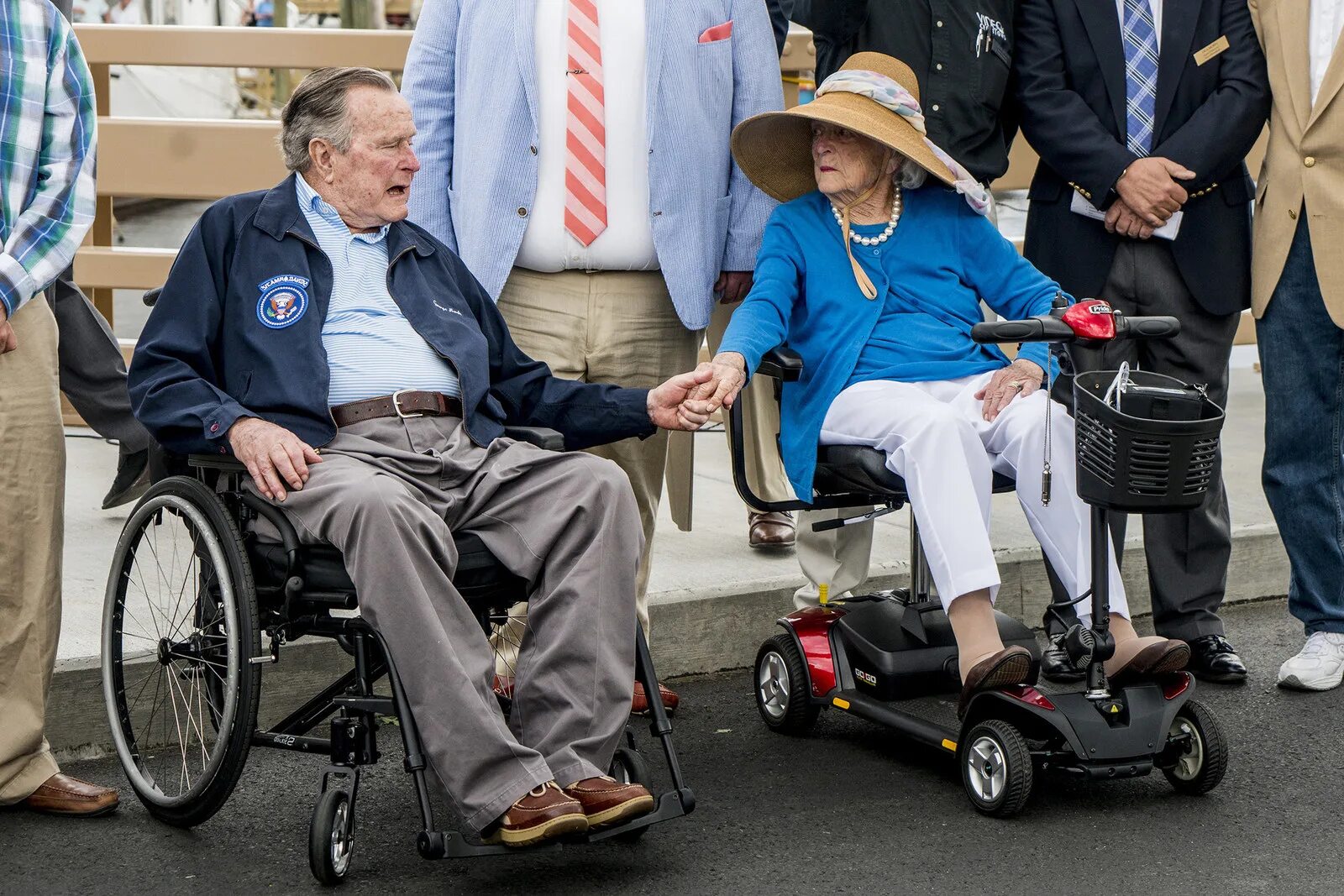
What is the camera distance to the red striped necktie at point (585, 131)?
162 inches

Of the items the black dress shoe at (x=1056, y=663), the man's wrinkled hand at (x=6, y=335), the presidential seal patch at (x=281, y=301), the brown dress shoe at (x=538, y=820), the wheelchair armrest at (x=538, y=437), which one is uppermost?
the presidential seal patch at (x=281, y=301)

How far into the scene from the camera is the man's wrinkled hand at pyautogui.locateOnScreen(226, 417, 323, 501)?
124 inches

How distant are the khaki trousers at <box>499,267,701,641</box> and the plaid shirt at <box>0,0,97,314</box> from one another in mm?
1104

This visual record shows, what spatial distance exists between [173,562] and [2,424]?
0.87 meters

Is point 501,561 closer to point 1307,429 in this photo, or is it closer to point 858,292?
point 858,292

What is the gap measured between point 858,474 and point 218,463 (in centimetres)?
143

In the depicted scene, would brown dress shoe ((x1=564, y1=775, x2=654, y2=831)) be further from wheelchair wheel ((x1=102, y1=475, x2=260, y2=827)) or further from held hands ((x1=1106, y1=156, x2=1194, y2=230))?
held hands ((x1=1106, y1=156, x2=1194, y2=230))

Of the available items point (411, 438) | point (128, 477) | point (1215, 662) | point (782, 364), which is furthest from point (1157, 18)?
point (128, 477)

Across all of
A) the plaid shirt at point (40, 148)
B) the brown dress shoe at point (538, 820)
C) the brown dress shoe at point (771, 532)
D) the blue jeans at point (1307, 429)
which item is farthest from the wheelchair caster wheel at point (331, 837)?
the blue jeans at point (1307, 429)

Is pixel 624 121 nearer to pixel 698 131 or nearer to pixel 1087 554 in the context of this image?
pixel 698 131

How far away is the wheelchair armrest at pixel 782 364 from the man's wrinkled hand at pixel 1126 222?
3.44 ft

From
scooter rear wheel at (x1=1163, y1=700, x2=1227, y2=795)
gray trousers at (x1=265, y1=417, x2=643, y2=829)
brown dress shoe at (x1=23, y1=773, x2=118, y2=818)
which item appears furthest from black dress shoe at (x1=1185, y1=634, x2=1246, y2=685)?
brown dress shoe at (x1=23, y1=773, x2=118, y2=818)

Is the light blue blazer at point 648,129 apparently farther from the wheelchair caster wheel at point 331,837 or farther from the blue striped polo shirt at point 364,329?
the wheelchair caster wheel at point 331,837

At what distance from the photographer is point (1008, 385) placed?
385 cm
